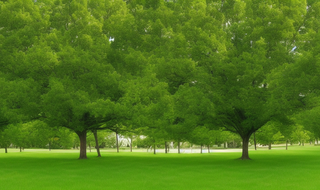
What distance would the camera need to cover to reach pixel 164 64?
26688 mm

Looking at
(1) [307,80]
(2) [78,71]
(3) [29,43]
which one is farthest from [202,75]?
(3) [29,43]

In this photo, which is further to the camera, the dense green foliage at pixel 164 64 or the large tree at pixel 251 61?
the large tree at pixel 251 61

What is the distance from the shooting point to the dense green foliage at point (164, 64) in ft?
81.5

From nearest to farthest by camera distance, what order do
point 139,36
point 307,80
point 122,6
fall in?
point 307,80 < point 139,36 < point 122,6

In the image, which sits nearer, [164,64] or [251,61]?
[251,61]

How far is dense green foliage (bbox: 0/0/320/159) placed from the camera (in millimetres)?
24828

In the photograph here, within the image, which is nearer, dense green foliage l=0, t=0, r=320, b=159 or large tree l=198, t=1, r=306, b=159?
dense green foliage l=0, t=0, r=320, b=159

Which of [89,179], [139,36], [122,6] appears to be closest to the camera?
[89,179]

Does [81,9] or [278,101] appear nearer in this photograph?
[278,101]

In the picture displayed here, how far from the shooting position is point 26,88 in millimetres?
25719

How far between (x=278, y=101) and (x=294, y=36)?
8423 mm

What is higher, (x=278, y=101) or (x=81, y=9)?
(x=81, y=9)

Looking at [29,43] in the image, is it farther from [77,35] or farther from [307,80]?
[307,80]

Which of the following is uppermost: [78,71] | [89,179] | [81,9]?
[81,9]
